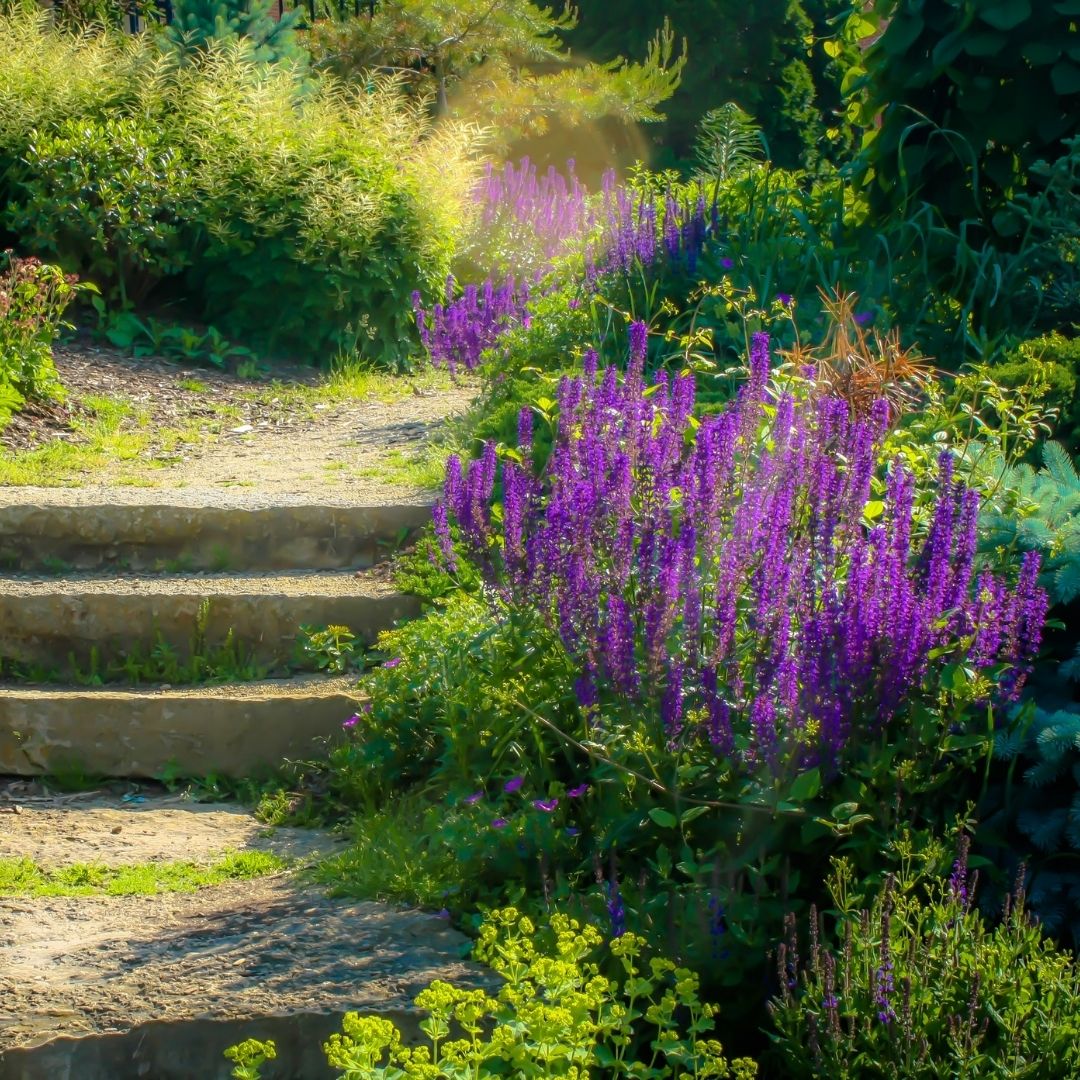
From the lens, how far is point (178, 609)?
5.30 meters

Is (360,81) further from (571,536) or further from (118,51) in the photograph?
(571,536)

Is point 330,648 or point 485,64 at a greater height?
point 485,64

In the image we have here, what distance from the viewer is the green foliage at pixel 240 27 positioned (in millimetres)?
11836

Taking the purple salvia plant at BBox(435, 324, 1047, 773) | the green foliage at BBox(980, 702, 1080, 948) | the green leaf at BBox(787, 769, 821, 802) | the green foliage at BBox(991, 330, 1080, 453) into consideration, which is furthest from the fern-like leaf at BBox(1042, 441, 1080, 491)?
the green leaf at BBox(787, 769, 821, 802)

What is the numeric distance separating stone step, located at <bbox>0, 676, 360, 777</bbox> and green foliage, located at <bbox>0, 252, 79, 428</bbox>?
2.61 meters

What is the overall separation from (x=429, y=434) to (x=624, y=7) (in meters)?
17.0

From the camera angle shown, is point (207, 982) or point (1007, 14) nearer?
point (207, 982)

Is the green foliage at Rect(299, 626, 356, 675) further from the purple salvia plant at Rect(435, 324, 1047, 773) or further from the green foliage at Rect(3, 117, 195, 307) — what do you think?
the green foliage at Rect(3, 117, 195, 307)

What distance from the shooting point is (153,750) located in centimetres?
491

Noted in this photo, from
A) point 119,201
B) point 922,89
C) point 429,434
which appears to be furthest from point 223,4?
point 922,89

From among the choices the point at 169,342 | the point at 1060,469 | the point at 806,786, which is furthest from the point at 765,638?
the point at 169,342

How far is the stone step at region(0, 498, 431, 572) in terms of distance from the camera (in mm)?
5777

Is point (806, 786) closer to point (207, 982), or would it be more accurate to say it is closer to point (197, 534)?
point (207, 982)

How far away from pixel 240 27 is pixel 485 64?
4.30m
